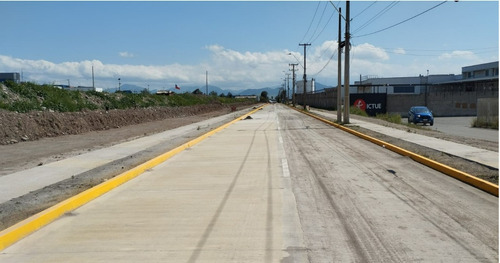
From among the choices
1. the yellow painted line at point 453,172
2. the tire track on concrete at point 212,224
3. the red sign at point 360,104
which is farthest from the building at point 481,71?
the tire track on concrete at point 212,224

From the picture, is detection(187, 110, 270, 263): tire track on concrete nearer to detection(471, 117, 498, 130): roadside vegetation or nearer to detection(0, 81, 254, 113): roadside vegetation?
detection(0, 81, 254, 113): roadside vegetation

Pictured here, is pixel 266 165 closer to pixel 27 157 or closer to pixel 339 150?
pixel 339 150

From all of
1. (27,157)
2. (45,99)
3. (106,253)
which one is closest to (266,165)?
(106,253)

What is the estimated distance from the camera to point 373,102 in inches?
2334

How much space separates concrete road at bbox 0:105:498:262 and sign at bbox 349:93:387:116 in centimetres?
4988

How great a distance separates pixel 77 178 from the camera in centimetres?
916

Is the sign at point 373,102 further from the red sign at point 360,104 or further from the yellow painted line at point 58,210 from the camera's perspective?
the yellow painted line at point 58,210

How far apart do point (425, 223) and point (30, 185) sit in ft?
23.1

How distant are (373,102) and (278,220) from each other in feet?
183

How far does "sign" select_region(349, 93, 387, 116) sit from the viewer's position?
5884 cm

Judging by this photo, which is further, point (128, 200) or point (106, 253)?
point (128, 200)

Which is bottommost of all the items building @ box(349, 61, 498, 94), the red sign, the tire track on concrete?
the tire track on concrete

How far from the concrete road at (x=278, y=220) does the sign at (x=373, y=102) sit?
4988 centimetres

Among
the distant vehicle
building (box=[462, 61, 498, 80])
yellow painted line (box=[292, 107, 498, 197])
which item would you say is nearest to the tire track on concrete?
yellow painted line (box=[292, 107, 498, 197])
